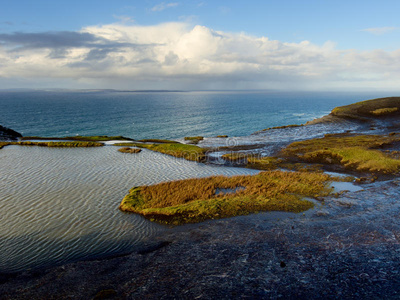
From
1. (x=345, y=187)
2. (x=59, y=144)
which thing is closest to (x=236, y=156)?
(x=345, y=187)

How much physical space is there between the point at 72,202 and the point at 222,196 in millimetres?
19155

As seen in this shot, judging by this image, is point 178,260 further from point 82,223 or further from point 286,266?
point 82,223

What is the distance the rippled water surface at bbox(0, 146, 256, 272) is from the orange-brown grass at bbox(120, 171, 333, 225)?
2219 millimetres

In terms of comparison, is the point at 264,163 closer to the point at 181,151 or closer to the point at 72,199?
the point at 181,151

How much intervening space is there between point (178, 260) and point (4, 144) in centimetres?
6818

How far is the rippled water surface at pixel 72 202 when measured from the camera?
22359 millimetres

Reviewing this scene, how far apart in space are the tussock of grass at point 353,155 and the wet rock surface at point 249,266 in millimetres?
19155

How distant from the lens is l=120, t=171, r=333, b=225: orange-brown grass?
2843 centimetres

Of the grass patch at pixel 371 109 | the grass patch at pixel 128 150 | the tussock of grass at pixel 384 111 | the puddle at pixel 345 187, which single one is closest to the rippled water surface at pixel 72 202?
the grass patch at pixel 128 150

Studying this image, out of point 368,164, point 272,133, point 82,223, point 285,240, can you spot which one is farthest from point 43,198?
point 272,133

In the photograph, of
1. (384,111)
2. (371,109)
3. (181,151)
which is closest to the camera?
(181,151)

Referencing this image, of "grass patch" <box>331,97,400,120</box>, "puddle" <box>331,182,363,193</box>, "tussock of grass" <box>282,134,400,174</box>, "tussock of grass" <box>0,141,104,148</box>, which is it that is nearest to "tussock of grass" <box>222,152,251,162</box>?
"tussock of grass" <box>282,134,400,174</box>

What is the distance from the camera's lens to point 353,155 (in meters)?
48.4

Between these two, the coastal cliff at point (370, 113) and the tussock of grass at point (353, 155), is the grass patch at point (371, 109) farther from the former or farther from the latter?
the tussock of grass at point (353, 155)
